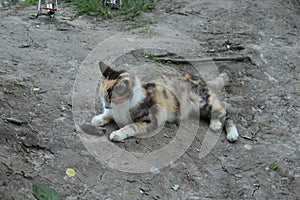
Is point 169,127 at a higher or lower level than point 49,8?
lower

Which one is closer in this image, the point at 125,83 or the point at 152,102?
the point at 125,83

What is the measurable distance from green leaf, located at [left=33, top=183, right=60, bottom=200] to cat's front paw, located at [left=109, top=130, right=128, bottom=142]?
0.98 metres

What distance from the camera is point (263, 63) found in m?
6.39

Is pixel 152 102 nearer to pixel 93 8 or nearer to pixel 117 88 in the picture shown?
pixel 117 88

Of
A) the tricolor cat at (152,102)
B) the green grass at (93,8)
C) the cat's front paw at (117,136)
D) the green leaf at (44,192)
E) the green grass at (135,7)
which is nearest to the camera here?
the green leaf at (44,192)

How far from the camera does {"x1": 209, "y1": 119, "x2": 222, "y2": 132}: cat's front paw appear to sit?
484 cm

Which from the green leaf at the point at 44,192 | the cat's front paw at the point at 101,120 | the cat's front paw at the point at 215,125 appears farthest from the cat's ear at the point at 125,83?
the green leaf at the point at 44,192

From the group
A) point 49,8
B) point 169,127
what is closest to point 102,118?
point 169,127

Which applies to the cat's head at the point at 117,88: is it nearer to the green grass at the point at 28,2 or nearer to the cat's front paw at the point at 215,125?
the cat's front paw at the point at 215,125

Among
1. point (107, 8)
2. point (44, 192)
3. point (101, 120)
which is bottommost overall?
point (107, 8)

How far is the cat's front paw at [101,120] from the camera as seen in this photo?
4.42m

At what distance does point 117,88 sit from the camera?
4270mm

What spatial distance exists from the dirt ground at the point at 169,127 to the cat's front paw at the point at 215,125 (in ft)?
0.80

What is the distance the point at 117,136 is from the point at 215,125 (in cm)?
122
